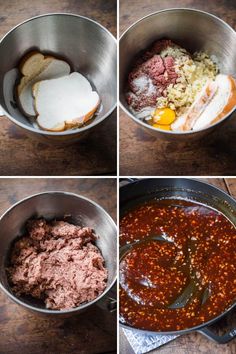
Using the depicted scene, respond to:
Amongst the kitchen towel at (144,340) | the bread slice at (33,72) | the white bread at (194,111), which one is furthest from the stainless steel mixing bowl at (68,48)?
the kitchen towel at (144,340)

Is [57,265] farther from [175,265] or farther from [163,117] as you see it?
[163,117]

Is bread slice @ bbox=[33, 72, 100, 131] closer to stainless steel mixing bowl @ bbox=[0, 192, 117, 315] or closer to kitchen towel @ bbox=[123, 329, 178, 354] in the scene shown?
stainless steel mixing bowl @ bbox=[0, 192, 117, 315]

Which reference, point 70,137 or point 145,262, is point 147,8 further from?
point 145,262

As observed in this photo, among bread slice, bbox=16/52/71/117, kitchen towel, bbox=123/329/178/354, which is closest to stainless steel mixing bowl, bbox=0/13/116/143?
bread slice, bbox=16/52/71/117

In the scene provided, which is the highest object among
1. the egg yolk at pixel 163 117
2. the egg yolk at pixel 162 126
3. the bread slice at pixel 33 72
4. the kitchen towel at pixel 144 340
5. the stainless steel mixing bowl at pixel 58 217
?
the bread slice at pixel 33 72

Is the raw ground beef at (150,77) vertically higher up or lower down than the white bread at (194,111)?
higher up

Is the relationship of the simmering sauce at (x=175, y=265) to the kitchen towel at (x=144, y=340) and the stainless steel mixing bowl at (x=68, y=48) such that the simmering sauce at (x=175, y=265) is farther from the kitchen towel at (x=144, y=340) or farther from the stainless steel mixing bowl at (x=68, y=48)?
the stainless steel mixing bowl at (x=68, y=48)

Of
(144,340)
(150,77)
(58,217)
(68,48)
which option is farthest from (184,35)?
(144,340)

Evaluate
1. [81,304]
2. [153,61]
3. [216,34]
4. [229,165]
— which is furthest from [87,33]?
[81,304]
